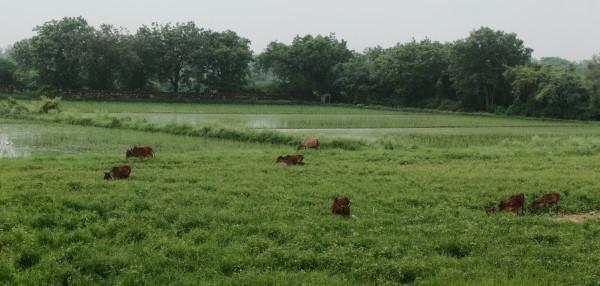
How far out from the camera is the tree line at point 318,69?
4912 centimetres

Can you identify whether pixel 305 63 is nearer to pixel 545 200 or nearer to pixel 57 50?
pixel 57 50

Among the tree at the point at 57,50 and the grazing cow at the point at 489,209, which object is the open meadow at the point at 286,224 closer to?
the grazing cow at the point at 489,209

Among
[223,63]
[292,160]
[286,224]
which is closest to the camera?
[286,224]

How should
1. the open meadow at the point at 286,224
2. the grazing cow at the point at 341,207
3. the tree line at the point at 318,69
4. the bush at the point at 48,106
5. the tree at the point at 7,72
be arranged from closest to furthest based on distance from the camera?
the open meadow at the point at 286,224 → the grazing cow at the point at 341,207 → the bush at the point at 48,106 → the tree line at the point at 318,69 → the tree at the point at 7,72

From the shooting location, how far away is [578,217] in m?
10.3

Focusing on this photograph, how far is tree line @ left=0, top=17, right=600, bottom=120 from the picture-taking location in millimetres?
49125

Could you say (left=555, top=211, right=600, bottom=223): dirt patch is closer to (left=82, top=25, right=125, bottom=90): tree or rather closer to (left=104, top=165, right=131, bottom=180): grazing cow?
(left=104, top=165, right=131, bottom=180): grazing cow

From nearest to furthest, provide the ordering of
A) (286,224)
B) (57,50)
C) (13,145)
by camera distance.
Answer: (286,224) → (13,145) → (57,50)

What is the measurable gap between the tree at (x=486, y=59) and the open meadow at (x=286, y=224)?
127 feet

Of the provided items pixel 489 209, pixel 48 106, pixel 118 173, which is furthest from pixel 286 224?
pixel 48 106

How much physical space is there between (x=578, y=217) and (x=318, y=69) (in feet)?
195

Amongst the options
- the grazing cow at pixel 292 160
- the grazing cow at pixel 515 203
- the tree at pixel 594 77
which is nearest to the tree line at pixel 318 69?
the tree at pixel 594 77

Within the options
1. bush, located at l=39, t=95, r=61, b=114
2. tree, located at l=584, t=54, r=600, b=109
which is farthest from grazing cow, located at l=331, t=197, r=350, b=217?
tree, located at l=584, t=54, r=600, b=109

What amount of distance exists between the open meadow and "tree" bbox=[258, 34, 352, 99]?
5221 cm
